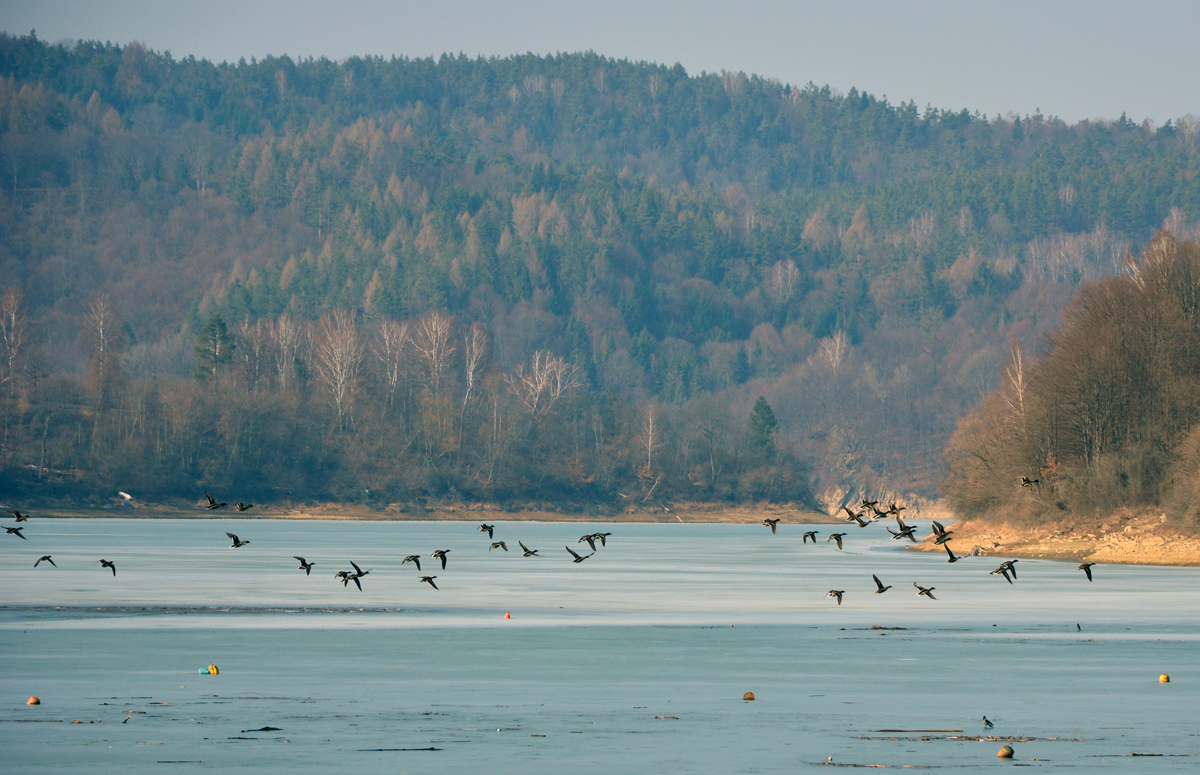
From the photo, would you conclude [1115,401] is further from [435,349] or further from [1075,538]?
[435,349]

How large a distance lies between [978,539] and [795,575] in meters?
26.5

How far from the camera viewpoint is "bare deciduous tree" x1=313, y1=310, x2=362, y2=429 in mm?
170750

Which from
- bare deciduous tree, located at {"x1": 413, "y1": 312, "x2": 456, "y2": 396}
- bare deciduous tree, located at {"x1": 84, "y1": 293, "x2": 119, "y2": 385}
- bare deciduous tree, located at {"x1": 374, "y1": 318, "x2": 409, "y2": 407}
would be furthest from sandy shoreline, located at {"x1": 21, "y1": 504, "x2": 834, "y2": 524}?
bare deciduous tree, located at {"x1": 413, "y1": 312, "x2": 456, "y2": 396}

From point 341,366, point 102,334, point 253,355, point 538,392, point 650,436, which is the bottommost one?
point 650,436

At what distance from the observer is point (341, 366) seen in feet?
561

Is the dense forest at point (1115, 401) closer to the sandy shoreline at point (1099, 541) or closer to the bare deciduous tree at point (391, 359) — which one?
the sandy shoreline at point (1099, 541)

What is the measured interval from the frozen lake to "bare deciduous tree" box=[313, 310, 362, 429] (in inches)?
4694

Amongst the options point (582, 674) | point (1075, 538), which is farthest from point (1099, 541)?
point (582, 674)

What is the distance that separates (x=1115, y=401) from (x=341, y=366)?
4315 inches

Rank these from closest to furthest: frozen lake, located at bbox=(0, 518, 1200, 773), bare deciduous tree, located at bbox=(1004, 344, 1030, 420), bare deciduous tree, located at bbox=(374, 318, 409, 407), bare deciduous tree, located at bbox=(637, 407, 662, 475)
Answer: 1. frozen lake, located at bbox=(0, 518, 1200, 773)
2. bare deciduous tree, located at bbox=(1004, 344, 1030, 420)
3. bare deciduous tree, located at bbox=(637, 407, 662, 475)
4. bare deciduous tree, located at bbox=(374, 318, 409, 407)

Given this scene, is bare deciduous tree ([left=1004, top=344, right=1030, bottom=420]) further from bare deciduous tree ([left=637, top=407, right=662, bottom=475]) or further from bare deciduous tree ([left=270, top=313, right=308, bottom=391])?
bare deciduous tree ([left=270, top=313, right=308, bottom=391])

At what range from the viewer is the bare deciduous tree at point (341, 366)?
170750mm

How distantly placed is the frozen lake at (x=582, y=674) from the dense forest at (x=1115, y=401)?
2174cm

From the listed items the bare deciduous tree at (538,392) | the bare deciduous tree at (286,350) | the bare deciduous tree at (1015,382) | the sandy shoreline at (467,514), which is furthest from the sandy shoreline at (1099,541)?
the bare deciduous tree at (286,350)
